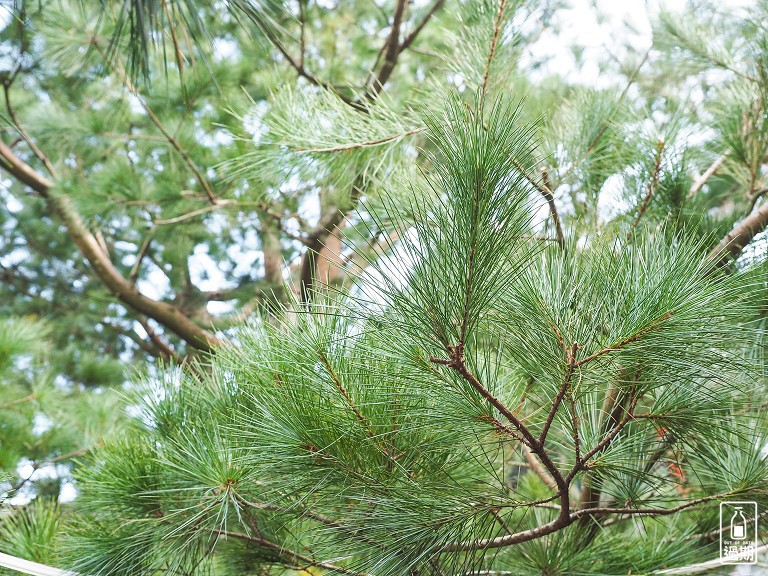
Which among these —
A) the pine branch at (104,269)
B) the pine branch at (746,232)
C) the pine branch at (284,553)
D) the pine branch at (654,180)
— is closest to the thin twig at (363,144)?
the pine branch at (654,180)

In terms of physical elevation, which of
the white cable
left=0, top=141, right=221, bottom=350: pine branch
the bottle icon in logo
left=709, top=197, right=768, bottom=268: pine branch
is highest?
left=0, top=141, right=221, bottom=350: pine branch

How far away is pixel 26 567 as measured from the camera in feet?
2.32

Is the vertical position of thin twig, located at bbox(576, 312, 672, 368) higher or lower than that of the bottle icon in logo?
higher

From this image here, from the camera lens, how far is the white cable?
2.28 ft

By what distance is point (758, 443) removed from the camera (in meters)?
→ 0.80

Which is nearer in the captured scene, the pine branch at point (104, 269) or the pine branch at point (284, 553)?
the pine branch at point (284, 553)

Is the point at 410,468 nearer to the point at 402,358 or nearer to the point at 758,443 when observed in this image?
the point at 402,358

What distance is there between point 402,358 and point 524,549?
1.44ft

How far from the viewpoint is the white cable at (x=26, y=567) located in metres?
0.69

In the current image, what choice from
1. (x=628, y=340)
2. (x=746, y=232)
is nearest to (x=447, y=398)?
(x=628, y=340)

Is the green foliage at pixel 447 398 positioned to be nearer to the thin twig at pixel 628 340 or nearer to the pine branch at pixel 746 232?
the thin twig at pixel 628 340

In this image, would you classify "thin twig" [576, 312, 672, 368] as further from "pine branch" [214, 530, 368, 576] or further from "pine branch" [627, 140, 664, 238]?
"pine branch" [627, 140, 664, 238]

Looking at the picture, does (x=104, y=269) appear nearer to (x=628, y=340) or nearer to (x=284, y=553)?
(x=284, y=553)

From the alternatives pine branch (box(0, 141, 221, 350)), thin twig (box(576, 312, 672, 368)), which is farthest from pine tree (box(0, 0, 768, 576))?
pine branch (box(0, 141, 221, 350))
